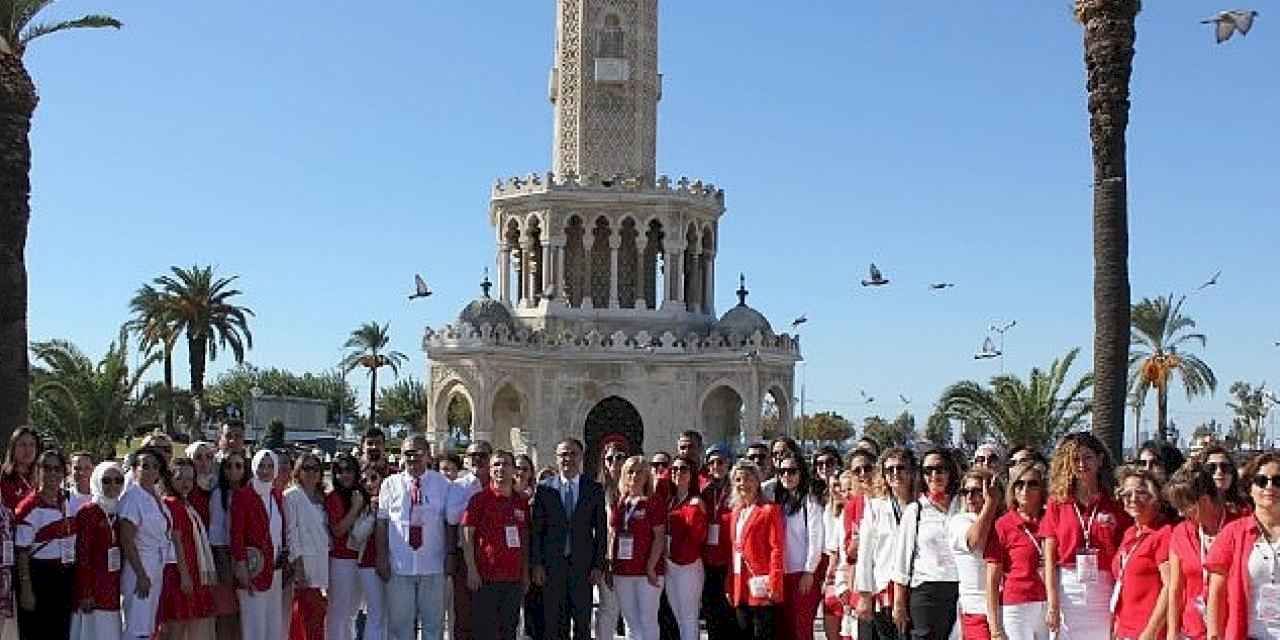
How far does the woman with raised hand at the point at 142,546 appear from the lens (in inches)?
409

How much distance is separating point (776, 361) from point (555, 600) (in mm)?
25541

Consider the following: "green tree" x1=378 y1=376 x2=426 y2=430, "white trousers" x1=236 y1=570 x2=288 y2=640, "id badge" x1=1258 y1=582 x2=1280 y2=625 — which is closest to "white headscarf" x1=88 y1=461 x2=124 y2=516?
"white trousers" x1=236 y1=570 x2=288 y2=640

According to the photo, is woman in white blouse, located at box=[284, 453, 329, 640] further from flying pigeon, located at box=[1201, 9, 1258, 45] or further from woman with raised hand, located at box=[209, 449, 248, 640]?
flying pigeon, located at box=[1201, 9, 1258, 45]

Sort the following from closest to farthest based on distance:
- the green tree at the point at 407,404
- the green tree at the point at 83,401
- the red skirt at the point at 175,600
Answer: the red skirt at the point at 175,600
the green tree at the point at 83,401
the green tree at the point at 407,404

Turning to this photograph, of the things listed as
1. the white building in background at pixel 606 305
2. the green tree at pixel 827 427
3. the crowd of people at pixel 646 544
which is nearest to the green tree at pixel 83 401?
the white building in background at pixel 606 305

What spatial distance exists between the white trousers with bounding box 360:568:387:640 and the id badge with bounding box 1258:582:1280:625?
24.3ft

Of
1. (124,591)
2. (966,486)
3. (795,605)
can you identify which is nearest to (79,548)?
(124,591)

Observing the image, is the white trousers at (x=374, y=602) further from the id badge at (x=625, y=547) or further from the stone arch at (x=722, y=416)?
the stone arch at (x=722, y=416)

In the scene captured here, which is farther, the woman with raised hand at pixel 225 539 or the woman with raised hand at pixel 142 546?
the woman with raised hand at pixel 225 539

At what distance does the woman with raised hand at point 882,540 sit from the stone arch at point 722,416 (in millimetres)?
27547

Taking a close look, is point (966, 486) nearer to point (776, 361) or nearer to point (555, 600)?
point (555, 600)

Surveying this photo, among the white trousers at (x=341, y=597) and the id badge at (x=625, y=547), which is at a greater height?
the id badge at (x=625, y=547)

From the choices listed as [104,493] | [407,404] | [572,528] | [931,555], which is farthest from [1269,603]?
[407,404]

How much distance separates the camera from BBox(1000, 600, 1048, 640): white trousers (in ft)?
29.6
